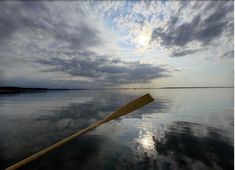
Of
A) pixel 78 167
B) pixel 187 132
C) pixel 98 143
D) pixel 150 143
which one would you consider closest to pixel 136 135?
pixel 150 143

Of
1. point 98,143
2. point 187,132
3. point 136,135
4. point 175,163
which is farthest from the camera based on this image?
point 187,132

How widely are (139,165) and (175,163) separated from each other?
4.90 feet

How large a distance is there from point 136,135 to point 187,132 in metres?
3.59

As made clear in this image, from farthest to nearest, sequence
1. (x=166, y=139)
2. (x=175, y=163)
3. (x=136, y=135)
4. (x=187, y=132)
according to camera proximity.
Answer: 1. (x=187, y=132)
2. (x=136, y=135)
3. (x=166, y=139)
4. (x=175, y=163)

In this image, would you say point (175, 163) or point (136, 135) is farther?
point (136, 135)

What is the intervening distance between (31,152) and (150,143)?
5.90 m

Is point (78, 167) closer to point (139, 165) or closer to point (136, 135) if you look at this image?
point (139, 165)

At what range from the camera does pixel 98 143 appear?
8320 millimetres

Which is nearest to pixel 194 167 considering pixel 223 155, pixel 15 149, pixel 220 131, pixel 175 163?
pixel 175 163

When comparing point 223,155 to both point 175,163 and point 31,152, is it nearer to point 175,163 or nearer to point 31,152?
point 175,163

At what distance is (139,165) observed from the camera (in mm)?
5930

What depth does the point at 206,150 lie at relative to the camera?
7.47 meters

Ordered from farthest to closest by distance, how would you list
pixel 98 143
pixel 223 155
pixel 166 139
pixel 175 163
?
pixel 166 139, pixel 98 143, pixel 223 155, pixel 175 163

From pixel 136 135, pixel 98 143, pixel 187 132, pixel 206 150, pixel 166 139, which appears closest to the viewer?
pixel 206 150
